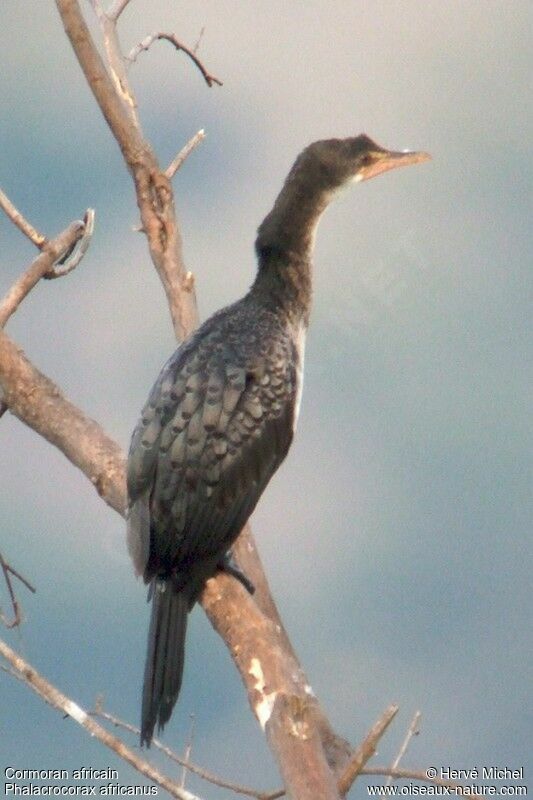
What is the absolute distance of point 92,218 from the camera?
5.95 m

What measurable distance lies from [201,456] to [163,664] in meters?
0.70

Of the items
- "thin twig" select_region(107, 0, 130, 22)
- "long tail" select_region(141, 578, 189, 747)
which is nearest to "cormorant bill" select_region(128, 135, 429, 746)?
"long tail" select_region(141, 578, 189, 747)

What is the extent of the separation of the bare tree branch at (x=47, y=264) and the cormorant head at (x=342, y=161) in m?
0.99

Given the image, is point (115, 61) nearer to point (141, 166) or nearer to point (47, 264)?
point (141, 166)

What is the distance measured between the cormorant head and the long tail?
181 centimetres

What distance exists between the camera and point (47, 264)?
19.1 ft

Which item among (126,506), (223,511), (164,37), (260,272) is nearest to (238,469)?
(223,511)

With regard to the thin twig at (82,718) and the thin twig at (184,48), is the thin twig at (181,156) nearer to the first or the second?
the thin twig at (184,48)

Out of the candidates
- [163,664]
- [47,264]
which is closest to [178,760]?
[163,664]

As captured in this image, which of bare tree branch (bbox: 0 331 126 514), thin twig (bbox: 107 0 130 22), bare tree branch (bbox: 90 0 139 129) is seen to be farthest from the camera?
thin twig (bbox: 107 0 130 22)

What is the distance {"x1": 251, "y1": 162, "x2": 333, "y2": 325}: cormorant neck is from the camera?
17.7ft

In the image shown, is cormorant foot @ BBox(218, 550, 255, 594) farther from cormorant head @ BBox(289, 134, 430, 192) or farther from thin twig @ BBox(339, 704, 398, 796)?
cormorant head @ BBox(289, 134, 430, 192)

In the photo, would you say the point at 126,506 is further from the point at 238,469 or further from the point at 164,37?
the point at 164,37

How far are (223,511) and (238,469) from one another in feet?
0.51
